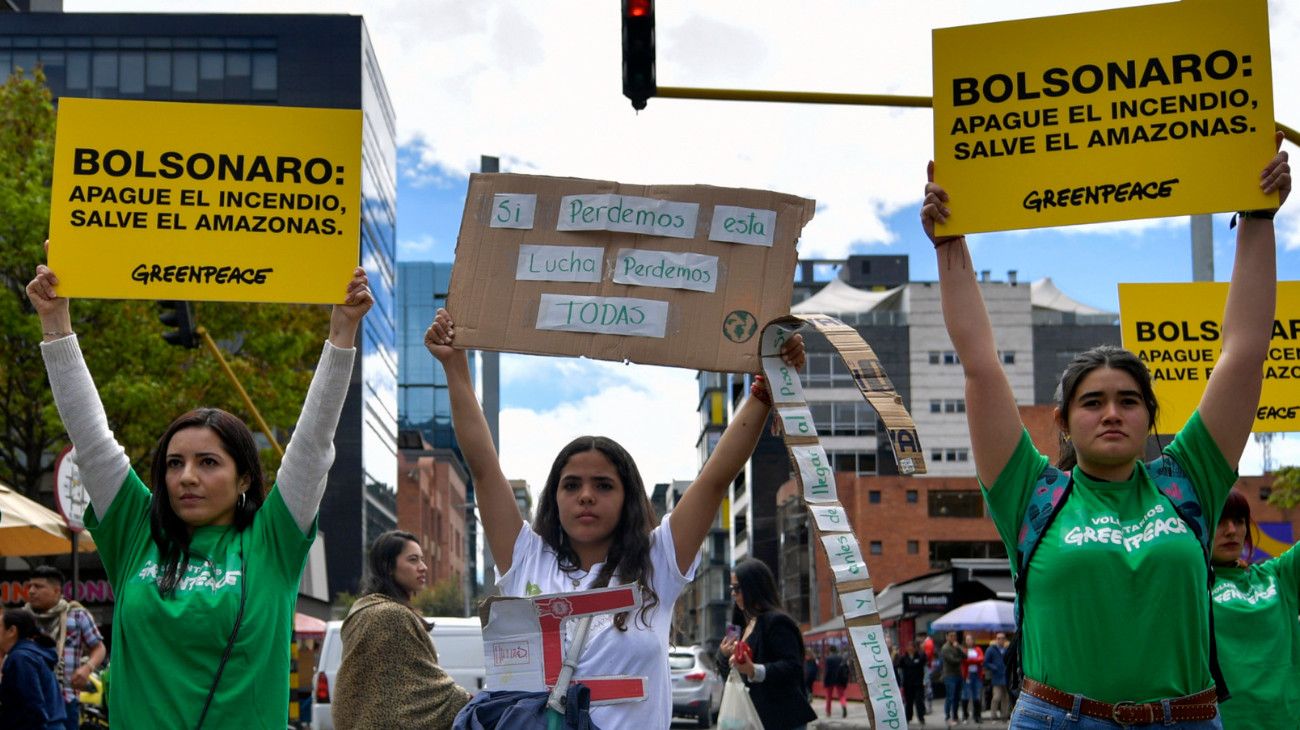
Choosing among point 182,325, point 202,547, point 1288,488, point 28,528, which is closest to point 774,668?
point 202,547

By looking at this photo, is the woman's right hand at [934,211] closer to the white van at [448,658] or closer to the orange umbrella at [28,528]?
the orange umbrella at [28,528]

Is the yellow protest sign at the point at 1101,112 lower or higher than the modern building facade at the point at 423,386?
lower

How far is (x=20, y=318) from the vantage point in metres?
25.0

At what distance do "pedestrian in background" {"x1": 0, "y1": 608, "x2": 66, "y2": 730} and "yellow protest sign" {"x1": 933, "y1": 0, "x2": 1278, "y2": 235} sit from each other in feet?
24.3

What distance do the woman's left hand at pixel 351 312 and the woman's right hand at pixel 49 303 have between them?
750 millimetres

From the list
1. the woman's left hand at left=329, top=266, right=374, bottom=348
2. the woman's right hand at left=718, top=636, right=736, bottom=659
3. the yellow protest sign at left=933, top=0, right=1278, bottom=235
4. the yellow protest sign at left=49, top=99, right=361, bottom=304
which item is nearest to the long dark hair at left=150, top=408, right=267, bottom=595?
the woman's left hand at left=329, top=266, right=374, bottom=348

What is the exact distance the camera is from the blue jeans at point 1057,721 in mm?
3854

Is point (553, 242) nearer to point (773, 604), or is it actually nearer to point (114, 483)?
point (114, 483)

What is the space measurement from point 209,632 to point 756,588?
525cm

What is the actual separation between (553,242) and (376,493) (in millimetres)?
67881

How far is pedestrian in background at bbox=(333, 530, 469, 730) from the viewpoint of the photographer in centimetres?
751

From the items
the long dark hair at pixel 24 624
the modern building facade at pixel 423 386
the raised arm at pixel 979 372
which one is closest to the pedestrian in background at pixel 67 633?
the long dark hair at pixel 24 624

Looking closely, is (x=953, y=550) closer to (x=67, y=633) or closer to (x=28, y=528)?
(x=28, y=528)

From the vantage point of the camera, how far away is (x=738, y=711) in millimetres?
8359
